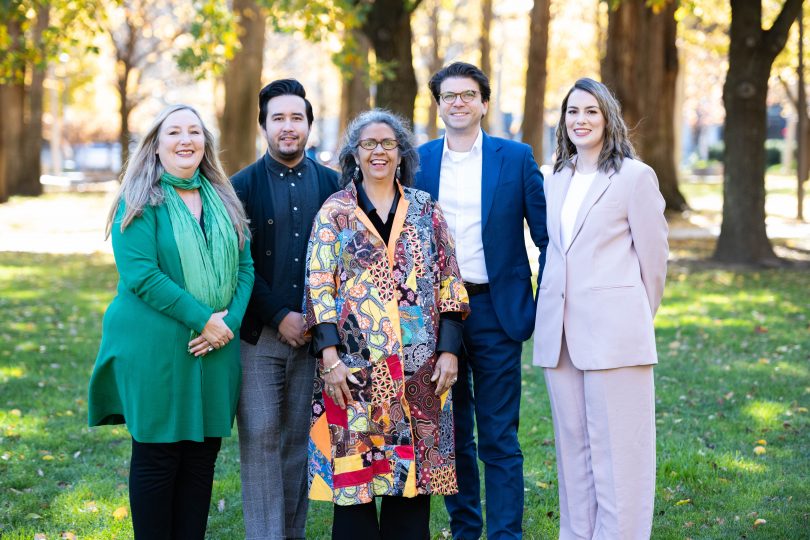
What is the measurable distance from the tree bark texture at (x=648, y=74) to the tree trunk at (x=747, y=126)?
12.3 ft

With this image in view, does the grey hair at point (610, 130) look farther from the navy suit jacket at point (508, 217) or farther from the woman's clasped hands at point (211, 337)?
the woman's clasped hands at point (211, 337)

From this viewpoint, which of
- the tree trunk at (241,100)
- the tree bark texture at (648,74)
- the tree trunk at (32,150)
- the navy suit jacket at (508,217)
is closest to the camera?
the navy suit jacket at (508,217)

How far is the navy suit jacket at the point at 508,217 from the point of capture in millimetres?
4773

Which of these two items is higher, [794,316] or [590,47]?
[590,47]

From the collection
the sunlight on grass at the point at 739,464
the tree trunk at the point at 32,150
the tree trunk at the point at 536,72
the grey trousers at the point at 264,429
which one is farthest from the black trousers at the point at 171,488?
the tree trunk at the point at 32,150

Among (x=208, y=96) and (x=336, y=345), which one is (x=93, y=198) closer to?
(x=208, y=96)

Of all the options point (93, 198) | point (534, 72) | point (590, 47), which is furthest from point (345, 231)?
point (590, 47)

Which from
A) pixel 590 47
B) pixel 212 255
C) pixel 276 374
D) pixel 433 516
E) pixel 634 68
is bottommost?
pixel 433 516

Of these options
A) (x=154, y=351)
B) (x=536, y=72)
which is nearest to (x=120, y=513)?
(x=154, y=351)

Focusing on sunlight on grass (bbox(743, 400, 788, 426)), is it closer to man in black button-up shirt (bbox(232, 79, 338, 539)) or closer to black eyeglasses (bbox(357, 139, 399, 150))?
man in black button-up shirt (bbox(232, 79, 338, 539))

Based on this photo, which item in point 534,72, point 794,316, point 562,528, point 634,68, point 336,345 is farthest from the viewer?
point 534,72

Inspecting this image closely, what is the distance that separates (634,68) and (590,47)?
20273mm

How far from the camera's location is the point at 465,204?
4867 mm

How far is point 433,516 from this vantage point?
5488 millimetres
